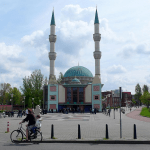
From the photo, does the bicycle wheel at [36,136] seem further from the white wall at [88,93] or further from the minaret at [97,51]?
the white wall at [88,93]

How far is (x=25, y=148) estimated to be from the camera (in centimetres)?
983

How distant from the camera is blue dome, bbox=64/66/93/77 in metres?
86.0

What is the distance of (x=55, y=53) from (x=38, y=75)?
11.9 meters

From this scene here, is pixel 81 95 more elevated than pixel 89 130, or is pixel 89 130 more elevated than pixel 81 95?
pixel 81 95

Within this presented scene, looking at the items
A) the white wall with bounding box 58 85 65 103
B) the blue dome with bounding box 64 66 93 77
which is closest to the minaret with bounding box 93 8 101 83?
the white wall with bounding box 58 85 65 103

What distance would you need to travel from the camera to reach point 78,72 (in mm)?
86500

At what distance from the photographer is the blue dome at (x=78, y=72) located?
282 feet

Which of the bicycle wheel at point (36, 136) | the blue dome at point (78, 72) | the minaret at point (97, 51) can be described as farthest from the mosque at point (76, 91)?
the bicycle wheel at point (36, 136)

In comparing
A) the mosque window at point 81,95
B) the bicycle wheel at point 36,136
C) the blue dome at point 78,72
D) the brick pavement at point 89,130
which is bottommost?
the brick pavement at point 89,130

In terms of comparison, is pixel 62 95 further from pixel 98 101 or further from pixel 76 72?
pixel 76 72

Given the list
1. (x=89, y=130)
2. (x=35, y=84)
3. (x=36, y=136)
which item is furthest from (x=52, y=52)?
(x=36, y=136)

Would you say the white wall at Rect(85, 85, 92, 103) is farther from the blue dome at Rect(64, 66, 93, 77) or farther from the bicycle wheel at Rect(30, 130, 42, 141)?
the bicycle wheel at Rect(30, 130, 42, 141)

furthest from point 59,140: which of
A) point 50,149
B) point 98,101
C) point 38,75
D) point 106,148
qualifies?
point 38,75

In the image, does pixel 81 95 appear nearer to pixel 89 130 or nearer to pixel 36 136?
pixel 89 130
